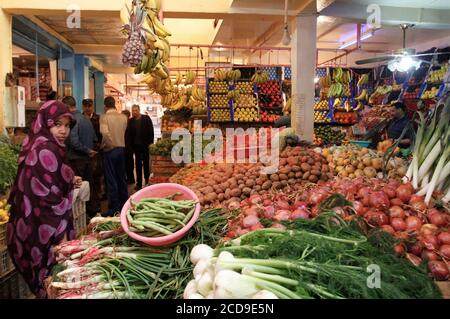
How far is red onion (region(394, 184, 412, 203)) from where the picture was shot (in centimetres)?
299

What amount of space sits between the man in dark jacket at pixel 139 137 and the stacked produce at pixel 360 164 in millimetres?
6434

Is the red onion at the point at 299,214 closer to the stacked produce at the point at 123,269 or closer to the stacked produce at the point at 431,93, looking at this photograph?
the stacked produce at the point at 123,269

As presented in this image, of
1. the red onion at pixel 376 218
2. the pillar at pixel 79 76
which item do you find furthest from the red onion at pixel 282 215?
the pillar at pixel 79 76

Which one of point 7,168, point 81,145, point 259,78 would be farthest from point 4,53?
point 259,78

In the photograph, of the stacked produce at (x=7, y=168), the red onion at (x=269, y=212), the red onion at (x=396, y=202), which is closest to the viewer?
the red onion at (x=269, y=212)

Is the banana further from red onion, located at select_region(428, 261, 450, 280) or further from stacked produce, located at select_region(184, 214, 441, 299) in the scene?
red onion, located at select_region(428, 261, 450, 280)

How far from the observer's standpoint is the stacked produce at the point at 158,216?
2.33 metres

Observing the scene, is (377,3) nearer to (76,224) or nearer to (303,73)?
(303,73)

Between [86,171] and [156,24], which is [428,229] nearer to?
[156,24]

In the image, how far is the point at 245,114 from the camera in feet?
31.4

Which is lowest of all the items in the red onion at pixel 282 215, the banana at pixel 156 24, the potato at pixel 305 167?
the red onion at pixel 282 215

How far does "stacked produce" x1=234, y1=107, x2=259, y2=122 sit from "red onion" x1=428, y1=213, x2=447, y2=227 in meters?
6.97

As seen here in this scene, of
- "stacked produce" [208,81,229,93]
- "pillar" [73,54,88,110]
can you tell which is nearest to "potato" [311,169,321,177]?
"stacked produce" [208,81,229,93]
